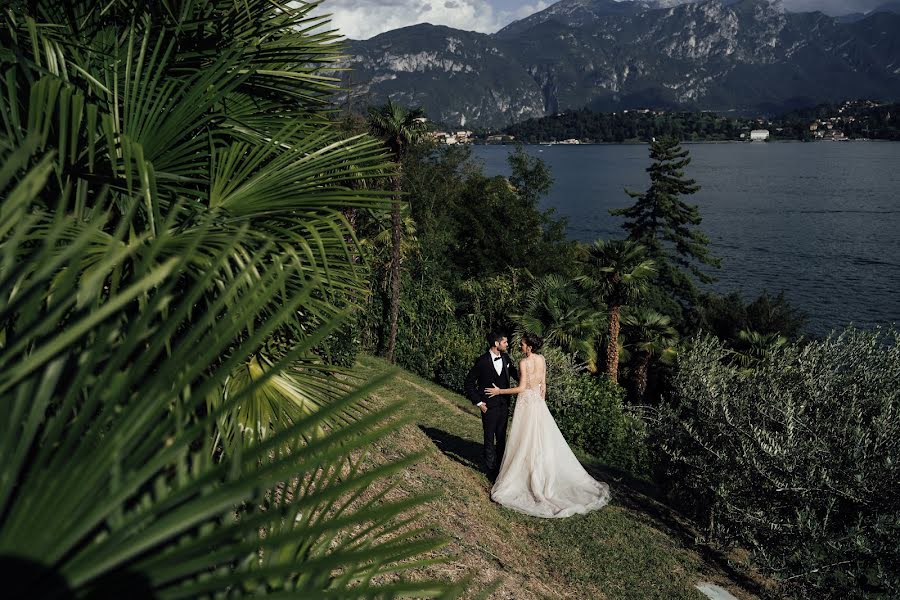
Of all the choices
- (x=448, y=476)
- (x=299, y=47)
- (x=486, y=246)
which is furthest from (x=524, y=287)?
(x=299, y=47)

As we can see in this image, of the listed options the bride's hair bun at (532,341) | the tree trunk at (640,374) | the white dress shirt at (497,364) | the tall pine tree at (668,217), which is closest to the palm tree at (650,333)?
the tree trunk at (640,374)

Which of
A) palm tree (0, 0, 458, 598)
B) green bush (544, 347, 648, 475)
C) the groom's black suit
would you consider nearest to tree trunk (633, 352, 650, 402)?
green bush (544, 347, 648, 475)

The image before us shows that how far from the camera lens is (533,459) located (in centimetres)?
816

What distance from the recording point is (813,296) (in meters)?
43.9

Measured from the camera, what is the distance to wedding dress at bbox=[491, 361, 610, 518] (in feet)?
26.4

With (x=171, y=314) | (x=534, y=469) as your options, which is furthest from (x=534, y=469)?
(x=171, y=314)

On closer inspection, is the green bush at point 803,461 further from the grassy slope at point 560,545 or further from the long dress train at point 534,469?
the long dress train at point 534,469

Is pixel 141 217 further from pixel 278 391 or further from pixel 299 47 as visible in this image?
pixel 299 47

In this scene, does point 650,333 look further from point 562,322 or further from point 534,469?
point 534,469

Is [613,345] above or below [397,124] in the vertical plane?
below

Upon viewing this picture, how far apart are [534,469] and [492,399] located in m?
0.99

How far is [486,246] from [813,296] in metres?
22.7

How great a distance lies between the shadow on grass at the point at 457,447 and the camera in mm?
9498

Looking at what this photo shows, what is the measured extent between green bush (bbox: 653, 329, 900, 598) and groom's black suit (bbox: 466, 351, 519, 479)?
2234 mm
